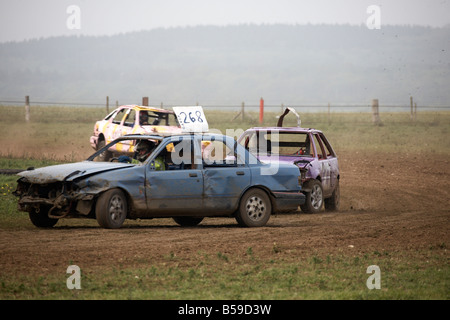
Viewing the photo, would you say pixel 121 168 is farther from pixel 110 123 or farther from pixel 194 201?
pixel 110 123

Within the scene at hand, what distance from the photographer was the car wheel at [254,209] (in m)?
14.0

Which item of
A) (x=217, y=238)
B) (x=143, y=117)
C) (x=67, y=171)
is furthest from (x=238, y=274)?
(x=143, y=117)

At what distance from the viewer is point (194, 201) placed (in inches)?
538

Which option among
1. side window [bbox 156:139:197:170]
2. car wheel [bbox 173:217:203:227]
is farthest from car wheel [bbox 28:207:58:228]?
car wheel [bbox 173:217:203:227]

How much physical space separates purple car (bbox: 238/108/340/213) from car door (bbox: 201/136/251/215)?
8.57 feet

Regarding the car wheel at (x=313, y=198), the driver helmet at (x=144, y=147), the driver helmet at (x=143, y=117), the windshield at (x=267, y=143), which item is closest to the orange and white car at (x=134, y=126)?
the driver helmet at (x=143, y=117)

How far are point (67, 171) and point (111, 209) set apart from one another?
84cm

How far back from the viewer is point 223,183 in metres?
13.9

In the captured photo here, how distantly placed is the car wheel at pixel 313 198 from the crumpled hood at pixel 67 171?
4885 millimetres

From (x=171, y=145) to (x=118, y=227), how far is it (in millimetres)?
1604

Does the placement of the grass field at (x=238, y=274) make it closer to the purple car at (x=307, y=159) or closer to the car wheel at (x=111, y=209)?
the car wheel at (x=111, y=209)

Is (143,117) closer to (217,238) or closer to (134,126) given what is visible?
(134,126)
